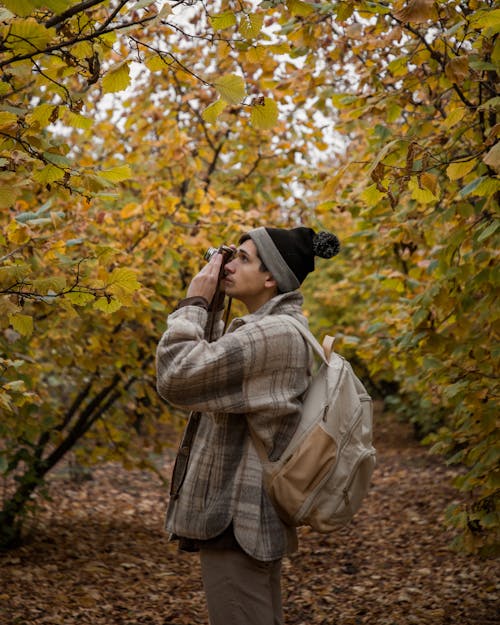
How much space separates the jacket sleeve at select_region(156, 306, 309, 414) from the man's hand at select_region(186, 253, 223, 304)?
9cm

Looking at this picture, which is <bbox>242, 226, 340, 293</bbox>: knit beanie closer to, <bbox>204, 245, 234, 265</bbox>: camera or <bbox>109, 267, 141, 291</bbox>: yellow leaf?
<bbox>204, 245, 234, 265</bbox>: camera

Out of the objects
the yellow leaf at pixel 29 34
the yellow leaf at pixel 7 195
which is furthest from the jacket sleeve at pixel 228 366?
the yellow leaf at pixel 29 34

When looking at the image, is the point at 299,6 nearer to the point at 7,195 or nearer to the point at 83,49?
the point at 83,49

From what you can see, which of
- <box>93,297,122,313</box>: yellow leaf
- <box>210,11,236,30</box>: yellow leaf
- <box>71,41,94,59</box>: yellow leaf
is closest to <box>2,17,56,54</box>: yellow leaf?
<box>71,41,94,59</box>: yellow leaf

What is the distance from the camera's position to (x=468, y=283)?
10.3 feet

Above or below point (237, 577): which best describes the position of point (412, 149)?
above

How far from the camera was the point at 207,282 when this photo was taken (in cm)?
215

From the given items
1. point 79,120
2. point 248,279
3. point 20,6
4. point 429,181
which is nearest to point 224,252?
point 248,279

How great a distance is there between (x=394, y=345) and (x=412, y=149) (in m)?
1.89

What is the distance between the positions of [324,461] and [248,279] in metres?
0.64

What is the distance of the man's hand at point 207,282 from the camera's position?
2.13 meters

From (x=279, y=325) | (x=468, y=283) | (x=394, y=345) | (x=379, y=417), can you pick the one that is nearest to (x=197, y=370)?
(x=279, y=325)

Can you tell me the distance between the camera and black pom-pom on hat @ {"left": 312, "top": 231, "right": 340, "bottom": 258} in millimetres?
2250

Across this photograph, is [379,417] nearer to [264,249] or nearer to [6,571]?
[6,571]
